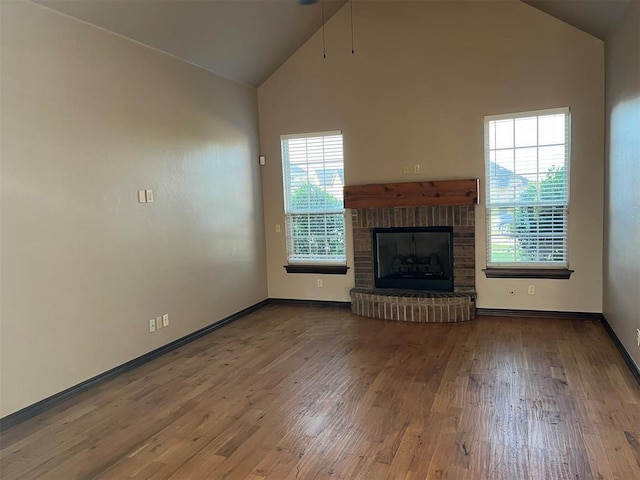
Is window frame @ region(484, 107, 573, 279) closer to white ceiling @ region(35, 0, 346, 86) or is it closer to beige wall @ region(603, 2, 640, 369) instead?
beige wall @ region(603, 2, 640, 369)

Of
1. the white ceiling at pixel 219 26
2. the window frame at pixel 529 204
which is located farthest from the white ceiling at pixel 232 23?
the window frame at pixel 529 204

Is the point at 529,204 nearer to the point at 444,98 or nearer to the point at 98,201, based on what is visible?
the point at 444,98

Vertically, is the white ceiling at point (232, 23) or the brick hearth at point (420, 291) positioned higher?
the white ceiling at point (232, 23)

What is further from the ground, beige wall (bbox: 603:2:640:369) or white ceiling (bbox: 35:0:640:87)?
white ceiling (bbox: 35:0:640:87)

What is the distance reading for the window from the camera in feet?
19.1

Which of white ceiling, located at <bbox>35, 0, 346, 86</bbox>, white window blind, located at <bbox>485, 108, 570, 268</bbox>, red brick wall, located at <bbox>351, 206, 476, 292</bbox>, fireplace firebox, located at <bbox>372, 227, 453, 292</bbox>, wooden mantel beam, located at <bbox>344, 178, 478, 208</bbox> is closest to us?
white ceiling, located at <bbox>35, 0, 346, 86</bbox>

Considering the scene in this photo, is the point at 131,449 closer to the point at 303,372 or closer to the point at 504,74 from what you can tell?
A: the point at 303,372

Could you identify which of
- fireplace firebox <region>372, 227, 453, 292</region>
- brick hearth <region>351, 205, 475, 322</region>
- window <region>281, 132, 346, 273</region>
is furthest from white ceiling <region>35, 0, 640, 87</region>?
fireplace firebox <region>372, 227, 453, 292</region>

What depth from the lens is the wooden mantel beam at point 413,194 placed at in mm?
5051

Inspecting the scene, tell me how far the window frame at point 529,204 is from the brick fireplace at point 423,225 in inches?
7.9

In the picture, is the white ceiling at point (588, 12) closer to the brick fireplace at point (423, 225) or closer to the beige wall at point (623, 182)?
the beige wall at point (623, 182)

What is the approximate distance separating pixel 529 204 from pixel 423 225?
1159 mm

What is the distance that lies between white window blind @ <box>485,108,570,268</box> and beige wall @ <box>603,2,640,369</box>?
0.47 metres

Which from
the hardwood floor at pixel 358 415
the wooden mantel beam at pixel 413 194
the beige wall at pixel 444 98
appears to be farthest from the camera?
the wooden mantel beam at pixel 413 194
